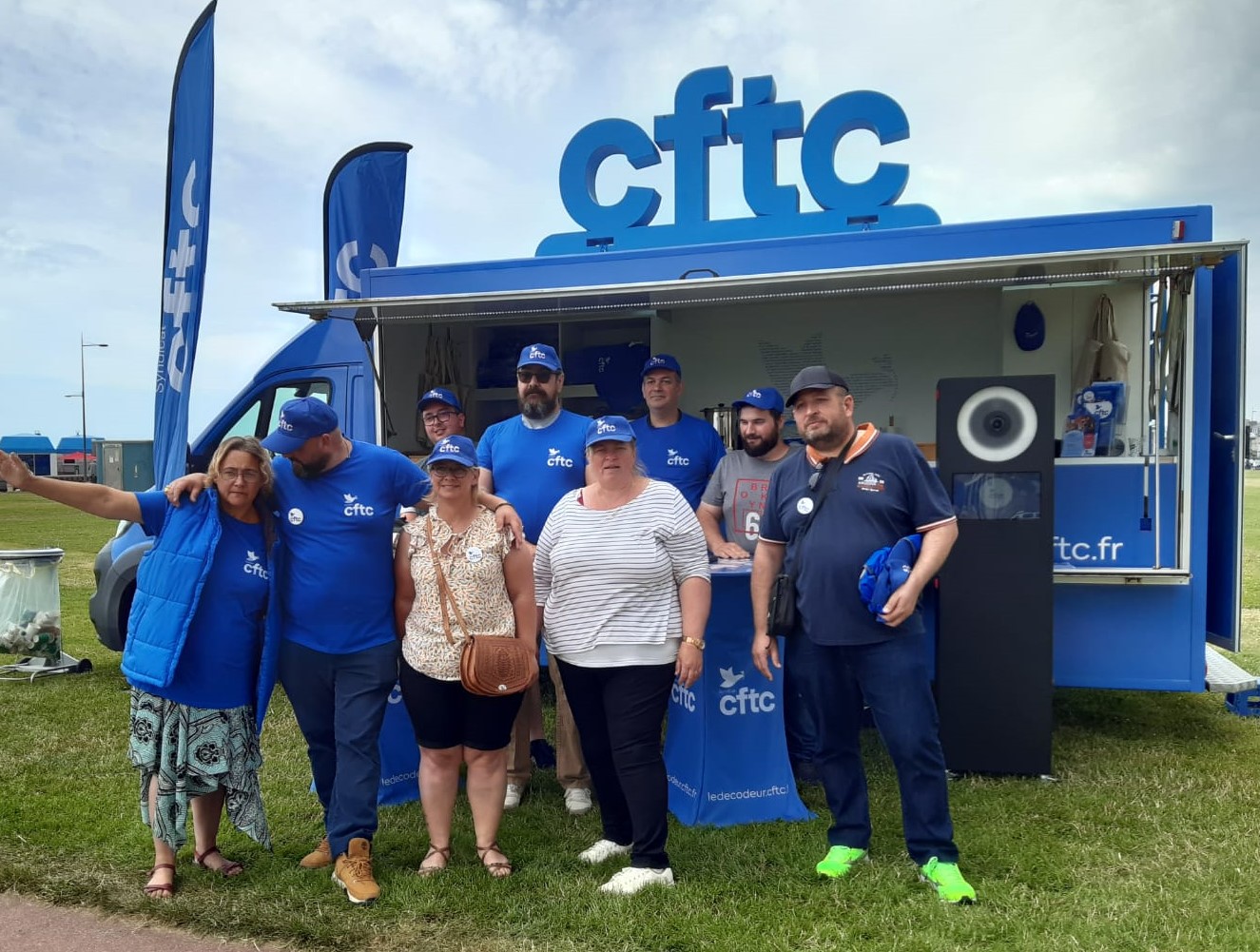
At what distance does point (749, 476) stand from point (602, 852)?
5.37 feet

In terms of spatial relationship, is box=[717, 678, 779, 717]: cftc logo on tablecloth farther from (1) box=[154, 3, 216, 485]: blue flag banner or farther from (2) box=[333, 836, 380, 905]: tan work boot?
(1) box=[154, 3, 216, 485]: blue flag banner

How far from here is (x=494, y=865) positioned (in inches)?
130

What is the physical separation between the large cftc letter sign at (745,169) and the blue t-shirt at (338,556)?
394 cm

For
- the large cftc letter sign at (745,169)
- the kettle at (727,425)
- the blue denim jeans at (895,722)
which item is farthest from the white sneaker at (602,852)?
the large cftc letter sign at (745,169)

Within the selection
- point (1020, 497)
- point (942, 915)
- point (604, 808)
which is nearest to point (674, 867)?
point (604, 808)

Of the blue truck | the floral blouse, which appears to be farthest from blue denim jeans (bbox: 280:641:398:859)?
the blue truck

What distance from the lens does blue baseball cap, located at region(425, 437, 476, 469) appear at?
311 cm

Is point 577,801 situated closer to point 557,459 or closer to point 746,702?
point 746,702

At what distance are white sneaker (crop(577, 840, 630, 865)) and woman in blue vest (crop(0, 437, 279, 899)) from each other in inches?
43.9

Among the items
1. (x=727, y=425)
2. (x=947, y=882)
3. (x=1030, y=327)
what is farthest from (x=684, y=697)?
(x=1030, y=327)

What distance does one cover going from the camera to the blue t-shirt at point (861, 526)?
3.03 meters

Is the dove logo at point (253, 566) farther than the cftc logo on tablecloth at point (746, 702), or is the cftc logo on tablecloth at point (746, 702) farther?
the cftc logo on tablecloth at point (746, 702)

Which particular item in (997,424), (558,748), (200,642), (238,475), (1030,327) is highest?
(1030,327)

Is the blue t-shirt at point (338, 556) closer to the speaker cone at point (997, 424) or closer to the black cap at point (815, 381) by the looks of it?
the black cap at point (815, 381)
